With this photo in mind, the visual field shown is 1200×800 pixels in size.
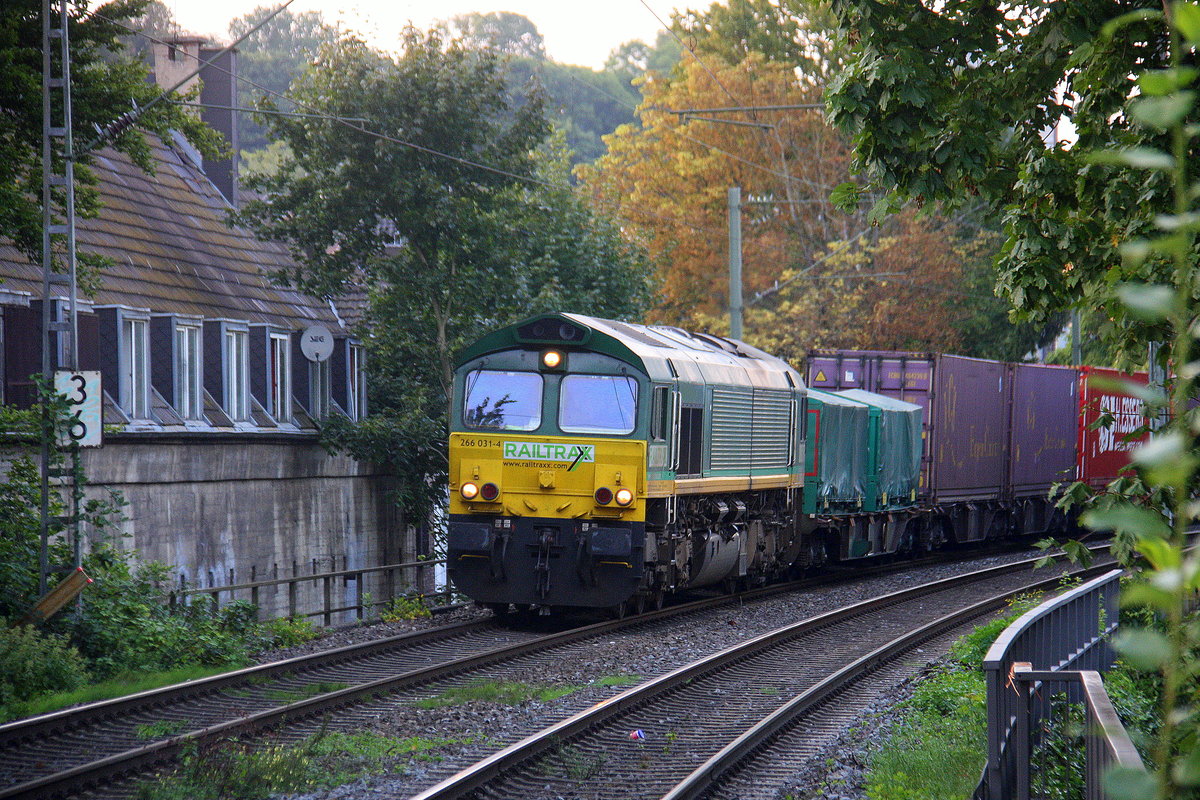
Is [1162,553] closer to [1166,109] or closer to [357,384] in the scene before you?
[1166,109]

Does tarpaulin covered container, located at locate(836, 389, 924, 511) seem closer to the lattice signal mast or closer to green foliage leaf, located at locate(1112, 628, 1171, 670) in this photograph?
the lattice signal mast

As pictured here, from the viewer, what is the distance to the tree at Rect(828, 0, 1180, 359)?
26.5ft

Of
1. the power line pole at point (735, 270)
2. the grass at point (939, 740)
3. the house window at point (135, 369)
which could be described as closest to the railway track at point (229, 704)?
the grass at point (939, 740)

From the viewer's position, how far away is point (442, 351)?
2203 centimetres

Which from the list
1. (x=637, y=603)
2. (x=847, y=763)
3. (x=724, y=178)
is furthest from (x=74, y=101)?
(x=724, y=178)

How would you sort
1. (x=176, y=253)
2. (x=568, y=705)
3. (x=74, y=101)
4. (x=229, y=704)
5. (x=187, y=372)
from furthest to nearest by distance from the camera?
(x=176, y=253)
(x=187, y=372)
(x=74, y=101)
(x=568, y=705)
(x=229, y=704)

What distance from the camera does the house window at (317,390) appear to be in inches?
900

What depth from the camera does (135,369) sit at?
18.6 m

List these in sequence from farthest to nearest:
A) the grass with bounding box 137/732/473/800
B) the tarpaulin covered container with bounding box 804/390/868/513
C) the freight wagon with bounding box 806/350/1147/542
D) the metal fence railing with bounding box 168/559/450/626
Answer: the freight wagon with bounding box 806/350/1147/542
the tarpaulin covered container with bounding box 804/390/868/513
the metal fence railing with bounding box 168/559/450/626
the grass with bounding box 137/732/473/800

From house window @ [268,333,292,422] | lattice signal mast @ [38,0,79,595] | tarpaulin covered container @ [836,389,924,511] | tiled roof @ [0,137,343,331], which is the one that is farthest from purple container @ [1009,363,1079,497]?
lattice signal mast @ [38,0,79,595]

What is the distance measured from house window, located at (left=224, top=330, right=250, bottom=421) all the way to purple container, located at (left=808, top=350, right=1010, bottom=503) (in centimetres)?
1124

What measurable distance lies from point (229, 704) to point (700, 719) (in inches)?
152

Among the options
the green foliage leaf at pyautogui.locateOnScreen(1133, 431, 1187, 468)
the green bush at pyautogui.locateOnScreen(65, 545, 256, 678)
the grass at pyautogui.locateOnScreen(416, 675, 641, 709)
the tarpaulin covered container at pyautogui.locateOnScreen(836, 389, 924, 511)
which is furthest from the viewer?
the tarpaulin covered container at pyautogui.locateOnScreen(836, 389, 924, 511)

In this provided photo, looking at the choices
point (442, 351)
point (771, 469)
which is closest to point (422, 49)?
point (442, 351)
